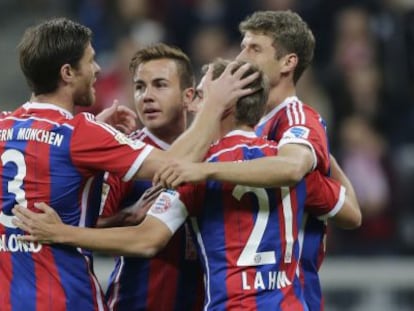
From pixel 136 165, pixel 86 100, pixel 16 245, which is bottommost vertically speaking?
pixel 16 245

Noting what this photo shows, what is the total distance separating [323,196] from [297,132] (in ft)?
1.31

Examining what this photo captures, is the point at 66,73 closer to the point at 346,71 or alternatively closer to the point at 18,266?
the point at 18,266

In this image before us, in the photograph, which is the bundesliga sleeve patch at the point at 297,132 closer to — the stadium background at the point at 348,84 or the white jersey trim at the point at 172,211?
the white jersey trim at the point at 172,211

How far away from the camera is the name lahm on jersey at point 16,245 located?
5.82 meters

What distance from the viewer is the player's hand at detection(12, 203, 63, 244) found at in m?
5.75

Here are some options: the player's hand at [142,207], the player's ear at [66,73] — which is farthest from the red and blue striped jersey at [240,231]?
the player's ear at [66,73]

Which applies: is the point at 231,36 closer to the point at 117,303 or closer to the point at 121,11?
the point at 121,11

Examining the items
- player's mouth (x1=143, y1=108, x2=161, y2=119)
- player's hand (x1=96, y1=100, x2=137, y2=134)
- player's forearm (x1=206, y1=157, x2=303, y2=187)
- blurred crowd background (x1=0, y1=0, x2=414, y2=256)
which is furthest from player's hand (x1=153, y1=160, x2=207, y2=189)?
blurred crowd background (x1=0, y1=0, x2=414, y2=256)

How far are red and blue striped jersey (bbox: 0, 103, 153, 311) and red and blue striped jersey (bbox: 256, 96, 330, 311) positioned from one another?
0.83 meters

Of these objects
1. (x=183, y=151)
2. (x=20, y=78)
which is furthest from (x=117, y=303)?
(x=20, y=78)

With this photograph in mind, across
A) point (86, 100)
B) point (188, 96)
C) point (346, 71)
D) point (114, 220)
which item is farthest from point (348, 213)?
point (346, 71)

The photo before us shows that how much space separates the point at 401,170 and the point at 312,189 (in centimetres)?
540

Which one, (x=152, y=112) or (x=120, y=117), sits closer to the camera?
(x=152, y=112)

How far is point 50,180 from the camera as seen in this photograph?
19.0 ft
